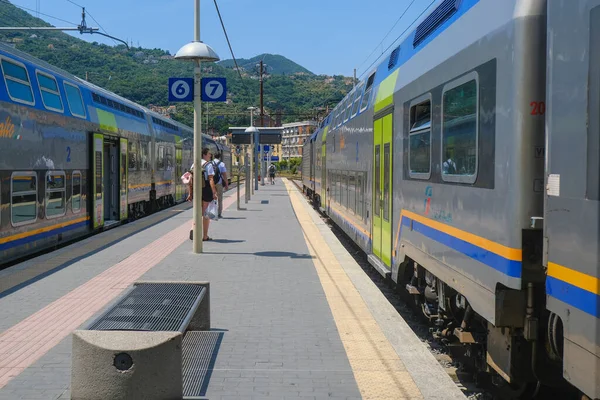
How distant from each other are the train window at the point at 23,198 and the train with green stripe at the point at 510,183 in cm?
621

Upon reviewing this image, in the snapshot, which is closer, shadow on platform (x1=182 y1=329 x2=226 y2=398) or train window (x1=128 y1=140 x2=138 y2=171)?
shadow on platform (x1=182 y1=329 x2=226 y2=398)

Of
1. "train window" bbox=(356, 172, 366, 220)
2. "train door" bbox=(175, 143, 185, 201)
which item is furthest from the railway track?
"train door" bbox=(175, 143, 185, 201)

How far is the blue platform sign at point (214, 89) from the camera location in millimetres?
11914

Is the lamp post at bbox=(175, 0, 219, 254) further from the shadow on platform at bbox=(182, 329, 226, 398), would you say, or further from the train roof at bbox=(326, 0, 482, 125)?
the shadow on platform at bbox=(182, 329, 226, 398)

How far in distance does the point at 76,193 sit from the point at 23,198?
2966 millimetres

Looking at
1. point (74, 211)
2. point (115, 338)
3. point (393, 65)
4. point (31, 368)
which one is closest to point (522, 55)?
point (115, 338)

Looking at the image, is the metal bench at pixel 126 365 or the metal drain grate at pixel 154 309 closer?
the metal bench at pixel 126 365

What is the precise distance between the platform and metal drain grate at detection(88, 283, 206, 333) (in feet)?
1.40

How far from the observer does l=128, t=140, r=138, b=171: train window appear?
62.1ft

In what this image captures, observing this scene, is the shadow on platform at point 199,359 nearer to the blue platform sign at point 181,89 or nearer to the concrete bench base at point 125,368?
the concrete bench base at point 125,368

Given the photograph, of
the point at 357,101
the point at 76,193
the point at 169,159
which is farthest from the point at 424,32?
the point at 169,159

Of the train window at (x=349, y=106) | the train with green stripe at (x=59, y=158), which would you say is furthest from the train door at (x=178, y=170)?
the train window at (x=349, y=106)

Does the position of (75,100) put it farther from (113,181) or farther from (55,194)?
(113,181)

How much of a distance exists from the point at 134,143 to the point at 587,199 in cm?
1739
